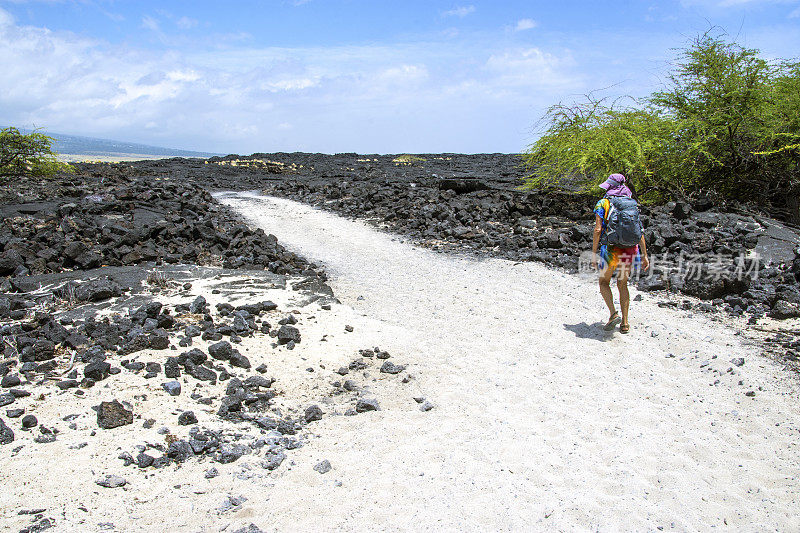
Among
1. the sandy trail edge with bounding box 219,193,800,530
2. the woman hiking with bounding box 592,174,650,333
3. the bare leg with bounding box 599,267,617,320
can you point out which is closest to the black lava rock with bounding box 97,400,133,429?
the sandy trail edge with bounding box 219,193,800,530

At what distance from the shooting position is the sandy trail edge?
3.50 meters

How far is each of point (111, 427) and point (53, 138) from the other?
19.9 m

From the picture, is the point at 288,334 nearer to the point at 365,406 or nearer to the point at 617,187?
the point at 365,406

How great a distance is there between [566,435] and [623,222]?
Answer: 8.94ft

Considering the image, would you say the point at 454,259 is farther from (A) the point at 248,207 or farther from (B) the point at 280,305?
(A) the point at 248,207

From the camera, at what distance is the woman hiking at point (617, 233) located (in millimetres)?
5922

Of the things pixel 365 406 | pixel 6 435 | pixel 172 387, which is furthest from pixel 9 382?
pixel 365 406

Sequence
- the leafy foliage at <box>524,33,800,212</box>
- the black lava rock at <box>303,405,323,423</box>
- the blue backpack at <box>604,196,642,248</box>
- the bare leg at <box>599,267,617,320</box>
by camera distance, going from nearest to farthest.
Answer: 1. the black lava rock at <box>303,405,323,423</box>
2. the blue backpack at <box>604,196,642,248</box>
3. the bare leg at <box>599,267,617,320</box>
4. the leafy foliage at <box>524,33,800,212</box>

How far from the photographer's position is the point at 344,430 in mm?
4574

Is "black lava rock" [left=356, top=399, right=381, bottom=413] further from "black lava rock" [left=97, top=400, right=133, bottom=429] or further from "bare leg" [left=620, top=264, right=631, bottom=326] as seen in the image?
"bare leg" [left=620, top=264, right=631, bottom=326]

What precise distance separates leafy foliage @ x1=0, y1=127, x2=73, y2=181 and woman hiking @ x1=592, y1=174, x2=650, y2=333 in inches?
793

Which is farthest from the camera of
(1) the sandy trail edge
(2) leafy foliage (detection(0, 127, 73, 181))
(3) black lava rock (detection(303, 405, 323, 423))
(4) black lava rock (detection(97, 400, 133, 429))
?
(2) leafy foliage (detection(0, 127, 73, 181))

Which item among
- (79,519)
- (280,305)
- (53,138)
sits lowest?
(79,519)

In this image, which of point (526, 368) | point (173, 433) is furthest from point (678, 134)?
point (173, 433)
